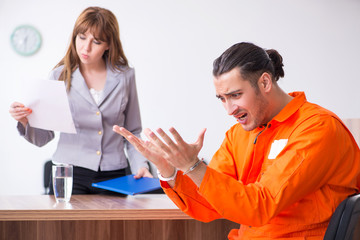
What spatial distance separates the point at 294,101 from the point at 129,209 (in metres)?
0.73

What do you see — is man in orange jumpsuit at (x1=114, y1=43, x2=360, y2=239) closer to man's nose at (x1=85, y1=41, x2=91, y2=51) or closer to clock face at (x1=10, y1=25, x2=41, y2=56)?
man's nose at (x1=85, y1=41, x2=91, y2=51)

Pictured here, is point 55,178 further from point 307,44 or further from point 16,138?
point 307,44

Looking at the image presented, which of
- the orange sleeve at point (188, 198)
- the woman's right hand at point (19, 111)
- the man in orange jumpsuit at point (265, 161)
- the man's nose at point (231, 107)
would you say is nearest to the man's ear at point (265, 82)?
the man in orange jumpsuit at point (265, 161)

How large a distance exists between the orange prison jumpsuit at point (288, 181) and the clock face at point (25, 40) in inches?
146

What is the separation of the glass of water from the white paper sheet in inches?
8.7

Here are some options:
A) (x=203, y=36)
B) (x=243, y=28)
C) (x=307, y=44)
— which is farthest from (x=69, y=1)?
(x=307, y=44)

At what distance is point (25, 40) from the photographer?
4598 mm

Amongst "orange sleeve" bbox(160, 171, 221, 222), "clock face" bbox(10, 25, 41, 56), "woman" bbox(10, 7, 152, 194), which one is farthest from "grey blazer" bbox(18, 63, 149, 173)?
"clock face" bbox(10, 25, 41, 56)

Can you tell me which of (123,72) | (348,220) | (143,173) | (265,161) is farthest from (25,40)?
(348,220)

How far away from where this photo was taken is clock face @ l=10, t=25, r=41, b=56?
4.60 metres

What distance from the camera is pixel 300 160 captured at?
3.87 ft

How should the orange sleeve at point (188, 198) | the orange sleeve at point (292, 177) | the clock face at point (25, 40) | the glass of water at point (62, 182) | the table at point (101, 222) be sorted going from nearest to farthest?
the orange sleeve at point (292, 177) → the orange sleeve at point (188, 198) → the table at point (101, 222) → the glass of water at point (62, 182) → the clock face at point (25, 40)

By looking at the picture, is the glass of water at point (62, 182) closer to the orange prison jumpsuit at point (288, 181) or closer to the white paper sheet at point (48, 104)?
the white paper sheet at point (48, 104)

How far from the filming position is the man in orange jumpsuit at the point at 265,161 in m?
1.14
